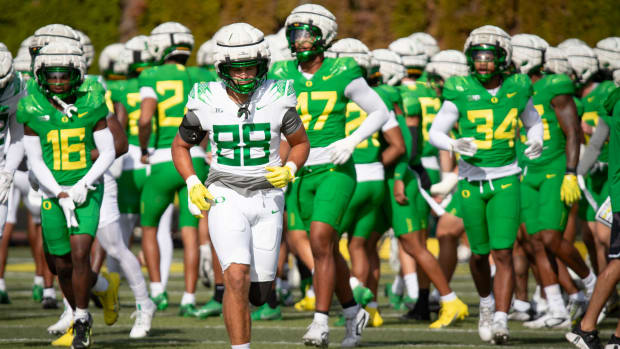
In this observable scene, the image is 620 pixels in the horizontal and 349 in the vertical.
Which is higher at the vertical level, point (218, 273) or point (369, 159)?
point (369, 159)

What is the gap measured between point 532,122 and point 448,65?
2308mm

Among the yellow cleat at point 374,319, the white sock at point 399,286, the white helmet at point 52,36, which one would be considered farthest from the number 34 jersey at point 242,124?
the white sock at point 399,286

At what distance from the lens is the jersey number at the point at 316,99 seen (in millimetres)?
9070

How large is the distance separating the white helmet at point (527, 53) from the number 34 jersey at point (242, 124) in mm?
4110

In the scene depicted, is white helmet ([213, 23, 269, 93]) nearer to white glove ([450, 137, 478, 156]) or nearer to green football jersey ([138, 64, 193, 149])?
white glove ([450, 137, 478, 156])

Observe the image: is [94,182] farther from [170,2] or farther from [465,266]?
[170,2]

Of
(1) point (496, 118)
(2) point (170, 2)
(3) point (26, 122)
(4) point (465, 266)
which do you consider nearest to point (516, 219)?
(1) point (496, 118)

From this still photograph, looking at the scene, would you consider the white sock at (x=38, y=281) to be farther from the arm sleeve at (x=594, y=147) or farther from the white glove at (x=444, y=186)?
the arm sleeve at (x=594, y=147)

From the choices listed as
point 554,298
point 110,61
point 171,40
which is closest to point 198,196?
point 554,298

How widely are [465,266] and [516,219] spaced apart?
806 cm

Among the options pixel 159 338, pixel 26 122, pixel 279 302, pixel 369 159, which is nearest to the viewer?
pixel 26 122

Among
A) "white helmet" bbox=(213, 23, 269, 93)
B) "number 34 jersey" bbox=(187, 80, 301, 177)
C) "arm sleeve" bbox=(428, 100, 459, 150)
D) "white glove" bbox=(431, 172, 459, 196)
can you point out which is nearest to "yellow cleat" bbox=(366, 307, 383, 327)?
"white glove" bbox=(431, 172, 459, 196)

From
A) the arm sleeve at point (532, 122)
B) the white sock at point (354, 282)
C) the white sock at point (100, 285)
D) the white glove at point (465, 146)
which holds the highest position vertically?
the arm sleeve at point (532, 122)

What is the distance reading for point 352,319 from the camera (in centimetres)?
902
